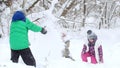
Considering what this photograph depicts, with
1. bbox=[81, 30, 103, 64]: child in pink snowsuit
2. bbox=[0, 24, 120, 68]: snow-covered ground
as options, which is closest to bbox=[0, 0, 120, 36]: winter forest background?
bbox=[0, 24, 120, 68]: snow-covered ground

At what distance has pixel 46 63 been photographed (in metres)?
8.89

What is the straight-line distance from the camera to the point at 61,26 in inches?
642

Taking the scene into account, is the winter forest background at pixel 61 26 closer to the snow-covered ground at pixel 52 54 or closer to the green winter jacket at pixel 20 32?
the snow-covered ground at pixel 52 54

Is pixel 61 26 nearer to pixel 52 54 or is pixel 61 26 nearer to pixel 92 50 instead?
pixel 52 54

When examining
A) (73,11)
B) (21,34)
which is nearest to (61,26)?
(73,11)

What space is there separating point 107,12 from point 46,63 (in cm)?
1181

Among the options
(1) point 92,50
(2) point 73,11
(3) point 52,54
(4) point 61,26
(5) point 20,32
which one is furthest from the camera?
(2) point 73,11

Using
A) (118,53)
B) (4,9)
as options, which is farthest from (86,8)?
(118,53)

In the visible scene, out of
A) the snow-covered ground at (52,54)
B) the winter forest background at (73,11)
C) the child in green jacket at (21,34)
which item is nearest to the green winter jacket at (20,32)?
the child in green jacket at (21,34)

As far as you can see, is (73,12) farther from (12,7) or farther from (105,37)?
(12,7)

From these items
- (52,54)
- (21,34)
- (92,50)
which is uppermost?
(21,34)

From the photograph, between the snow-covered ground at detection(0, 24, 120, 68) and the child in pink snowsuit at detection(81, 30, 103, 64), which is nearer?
the snow-covered ground at detection(0, 24, 120, 68)

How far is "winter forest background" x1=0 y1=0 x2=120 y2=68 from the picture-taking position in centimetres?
1014

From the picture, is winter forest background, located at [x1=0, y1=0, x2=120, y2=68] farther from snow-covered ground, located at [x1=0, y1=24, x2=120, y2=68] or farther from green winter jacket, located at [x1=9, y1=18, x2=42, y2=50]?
green winter jacket, located at [x1=9, y1=18, x2=42, y2=50]
